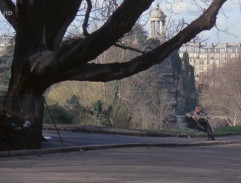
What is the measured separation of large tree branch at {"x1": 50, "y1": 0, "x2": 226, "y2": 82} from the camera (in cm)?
1750

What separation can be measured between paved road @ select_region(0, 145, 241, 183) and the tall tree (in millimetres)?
2561

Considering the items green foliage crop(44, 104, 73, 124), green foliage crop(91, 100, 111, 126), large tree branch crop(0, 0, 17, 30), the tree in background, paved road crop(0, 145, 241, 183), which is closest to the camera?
paved road crop(0, 145, 241, 183)

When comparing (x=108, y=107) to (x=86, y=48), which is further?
(x=108, y=107)

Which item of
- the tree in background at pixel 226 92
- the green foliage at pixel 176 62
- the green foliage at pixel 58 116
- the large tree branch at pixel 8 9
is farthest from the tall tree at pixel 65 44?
the green foliage at pixel 176 62

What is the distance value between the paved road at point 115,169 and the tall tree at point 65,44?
256 cm

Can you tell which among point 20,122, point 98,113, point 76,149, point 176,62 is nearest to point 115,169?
point 20,122

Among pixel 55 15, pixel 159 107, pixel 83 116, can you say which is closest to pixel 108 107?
pixel 83 116

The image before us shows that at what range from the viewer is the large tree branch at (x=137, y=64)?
1750 cm

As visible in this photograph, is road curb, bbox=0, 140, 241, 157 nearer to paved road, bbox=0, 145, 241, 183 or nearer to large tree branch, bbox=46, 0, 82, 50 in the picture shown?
paved road, bbox=0, 145, 241, 183

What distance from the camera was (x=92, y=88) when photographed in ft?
154

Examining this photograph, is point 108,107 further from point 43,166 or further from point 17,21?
point 43,166

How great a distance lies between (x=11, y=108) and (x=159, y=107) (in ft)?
115

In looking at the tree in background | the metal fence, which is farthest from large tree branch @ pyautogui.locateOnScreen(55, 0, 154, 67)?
the tree in background

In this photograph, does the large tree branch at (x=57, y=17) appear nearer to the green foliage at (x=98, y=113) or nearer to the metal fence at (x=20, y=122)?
the metal fence at (x=20, y=122)
